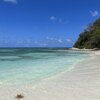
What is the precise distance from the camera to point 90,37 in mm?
93750

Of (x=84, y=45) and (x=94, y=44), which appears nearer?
(x=94, y=44)

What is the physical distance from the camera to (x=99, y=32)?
7894cm

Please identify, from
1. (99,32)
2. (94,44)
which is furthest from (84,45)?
(99,32)

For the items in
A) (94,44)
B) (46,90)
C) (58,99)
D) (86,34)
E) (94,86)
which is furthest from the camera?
(86,34)

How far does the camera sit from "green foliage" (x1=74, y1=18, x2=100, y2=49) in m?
82.7

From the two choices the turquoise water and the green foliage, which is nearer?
the turquoise water

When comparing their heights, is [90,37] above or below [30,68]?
above

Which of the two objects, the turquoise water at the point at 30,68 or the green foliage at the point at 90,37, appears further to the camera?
the green foliage at the point at 90,37

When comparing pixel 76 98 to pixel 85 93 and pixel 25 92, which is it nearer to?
pixel 85 93

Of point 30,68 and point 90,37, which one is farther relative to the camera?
point 90,37

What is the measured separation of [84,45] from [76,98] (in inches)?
3597

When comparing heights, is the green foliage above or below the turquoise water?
above

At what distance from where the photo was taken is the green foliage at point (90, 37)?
271ft

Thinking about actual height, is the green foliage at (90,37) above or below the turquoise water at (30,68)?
above
